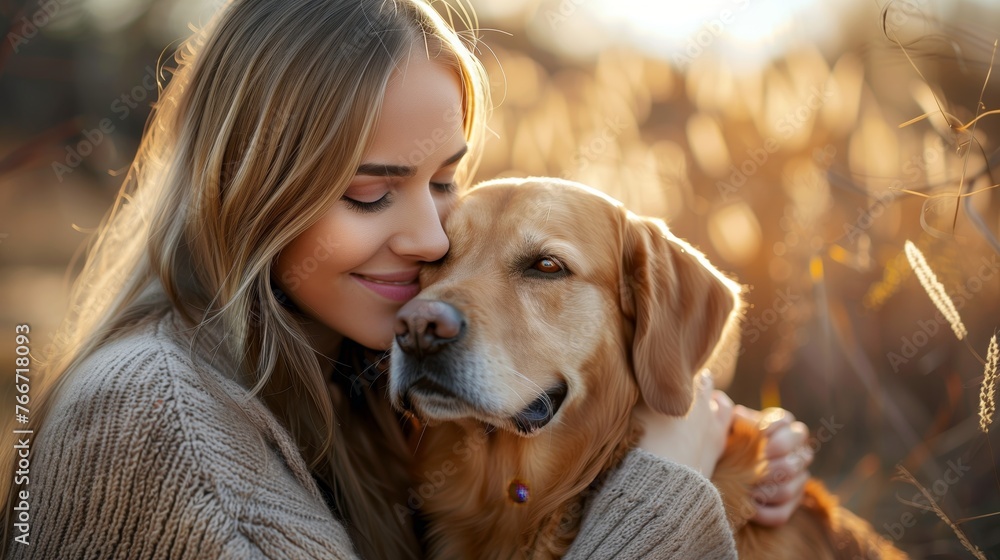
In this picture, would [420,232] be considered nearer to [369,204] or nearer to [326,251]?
[369,204]

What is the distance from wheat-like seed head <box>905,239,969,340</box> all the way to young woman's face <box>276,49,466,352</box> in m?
1.39

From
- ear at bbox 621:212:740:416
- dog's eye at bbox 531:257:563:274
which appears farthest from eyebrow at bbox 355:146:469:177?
ear at bbox 621:212:740:416

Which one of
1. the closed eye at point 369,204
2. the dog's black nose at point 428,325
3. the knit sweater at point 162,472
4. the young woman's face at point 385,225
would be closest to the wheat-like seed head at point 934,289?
the dog's black nose at point 428,325

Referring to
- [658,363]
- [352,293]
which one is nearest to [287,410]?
[352,293]

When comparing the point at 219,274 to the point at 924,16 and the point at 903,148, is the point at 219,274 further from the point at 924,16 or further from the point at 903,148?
the point at 903,148

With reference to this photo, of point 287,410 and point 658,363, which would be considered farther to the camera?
point 658,363

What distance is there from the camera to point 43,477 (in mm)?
1580

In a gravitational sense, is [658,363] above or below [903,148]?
below

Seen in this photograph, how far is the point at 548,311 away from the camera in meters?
2.24

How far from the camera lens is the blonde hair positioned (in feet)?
6.49

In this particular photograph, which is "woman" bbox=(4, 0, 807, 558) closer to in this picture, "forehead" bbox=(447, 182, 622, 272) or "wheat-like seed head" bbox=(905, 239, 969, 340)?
"forehead" bbox=(447, 182, 622, 272)

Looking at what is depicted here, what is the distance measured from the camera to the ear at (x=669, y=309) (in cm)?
224

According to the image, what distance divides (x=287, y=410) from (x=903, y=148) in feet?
9.66

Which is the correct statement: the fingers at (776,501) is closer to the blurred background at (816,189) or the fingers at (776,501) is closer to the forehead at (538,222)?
the blurred background at (816,189)
